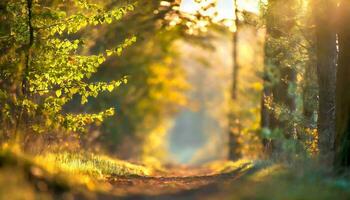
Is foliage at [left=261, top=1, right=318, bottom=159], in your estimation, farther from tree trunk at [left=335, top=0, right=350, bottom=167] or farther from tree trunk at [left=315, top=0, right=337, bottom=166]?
tree trunk at [left=335, top=0, right=350, bottom=167]

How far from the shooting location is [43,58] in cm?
1647

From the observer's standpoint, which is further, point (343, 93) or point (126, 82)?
point (126, 82)

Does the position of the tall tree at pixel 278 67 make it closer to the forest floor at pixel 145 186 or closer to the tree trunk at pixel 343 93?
the tree trunk at pixel 343 93

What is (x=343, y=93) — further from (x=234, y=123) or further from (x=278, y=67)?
(x=234, y=123)

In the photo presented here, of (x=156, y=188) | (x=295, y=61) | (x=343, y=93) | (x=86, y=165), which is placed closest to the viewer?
(x=156, y=188)

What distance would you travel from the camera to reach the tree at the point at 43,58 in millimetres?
15977

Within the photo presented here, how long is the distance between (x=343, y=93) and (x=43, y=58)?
286 inches

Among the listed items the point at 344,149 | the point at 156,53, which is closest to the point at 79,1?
the point at 344,149

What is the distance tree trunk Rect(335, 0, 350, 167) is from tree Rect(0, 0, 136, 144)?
5.02 meters

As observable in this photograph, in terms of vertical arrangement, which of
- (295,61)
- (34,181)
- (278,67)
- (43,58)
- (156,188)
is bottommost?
(156,188)

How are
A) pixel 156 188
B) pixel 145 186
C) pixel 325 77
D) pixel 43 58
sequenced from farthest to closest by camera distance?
pixel 325 77 < pixel 43 58 < pixel 145 186 < pixel 156 188

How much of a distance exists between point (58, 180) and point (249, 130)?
19.8 metres

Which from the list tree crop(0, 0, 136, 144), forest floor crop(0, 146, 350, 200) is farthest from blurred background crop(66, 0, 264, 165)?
forest floor crop(0, 146, 350, 200)

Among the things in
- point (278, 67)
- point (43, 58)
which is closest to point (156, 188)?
point (43, 58)
